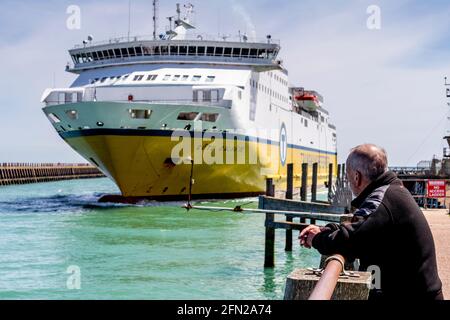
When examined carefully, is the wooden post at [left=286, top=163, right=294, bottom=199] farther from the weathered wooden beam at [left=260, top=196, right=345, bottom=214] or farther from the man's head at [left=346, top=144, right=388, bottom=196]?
the man's head at [left=346, top=144, right=388, bottom=196]

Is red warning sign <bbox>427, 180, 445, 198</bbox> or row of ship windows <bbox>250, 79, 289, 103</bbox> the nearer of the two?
A: red warning sign <bbox>427, 180, 445, 198</bbox>

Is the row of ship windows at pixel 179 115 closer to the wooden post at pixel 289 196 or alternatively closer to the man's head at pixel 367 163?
the wooden post at pixel 289 196

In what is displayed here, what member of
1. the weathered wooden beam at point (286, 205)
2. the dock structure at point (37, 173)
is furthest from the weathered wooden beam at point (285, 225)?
the dock structure at point (37, 173)

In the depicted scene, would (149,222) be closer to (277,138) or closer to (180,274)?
(180,274)

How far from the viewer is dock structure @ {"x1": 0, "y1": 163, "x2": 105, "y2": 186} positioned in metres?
71.8

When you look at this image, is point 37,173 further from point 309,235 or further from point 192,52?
point 309,235

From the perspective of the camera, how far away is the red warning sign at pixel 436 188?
28105 millimetres

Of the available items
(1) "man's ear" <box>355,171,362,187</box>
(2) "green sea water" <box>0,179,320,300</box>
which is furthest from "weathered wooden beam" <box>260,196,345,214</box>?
(1) "man's ear" <box>355,171,362,187</box>

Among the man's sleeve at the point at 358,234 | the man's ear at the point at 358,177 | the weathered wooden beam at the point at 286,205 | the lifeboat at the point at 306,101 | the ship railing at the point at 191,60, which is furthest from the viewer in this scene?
the lifeboat at the point at 306,101

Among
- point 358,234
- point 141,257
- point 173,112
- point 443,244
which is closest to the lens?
point 358,234

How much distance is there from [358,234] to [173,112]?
24.7m

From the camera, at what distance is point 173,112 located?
90.2 ft

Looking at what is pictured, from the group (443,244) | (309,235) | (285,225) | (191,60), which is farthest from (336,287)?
(191,60)

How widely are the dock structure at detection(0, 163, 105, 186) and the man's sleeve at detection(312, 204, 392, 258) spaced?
7021 centimetres
